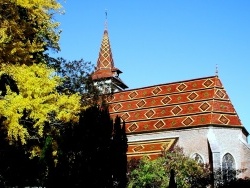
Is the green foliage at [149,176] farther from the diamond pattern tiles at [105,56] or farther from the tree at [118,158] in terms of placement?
the diamond pattern tiles at [105,56]

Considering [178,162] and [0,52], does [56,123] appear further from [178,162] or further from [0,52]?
[178,162]

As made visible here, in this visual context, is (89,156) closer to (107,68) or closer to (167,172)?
(167,172)

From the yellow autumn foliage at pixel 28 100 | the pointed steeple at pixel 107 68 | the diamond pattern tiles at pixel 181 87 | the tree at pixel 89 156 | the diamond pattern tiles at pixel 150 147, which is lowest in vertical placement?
the tree at pixel 89 156

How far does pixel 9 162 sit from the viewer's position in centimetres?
1580

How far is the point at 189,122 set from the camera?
32.9 metres

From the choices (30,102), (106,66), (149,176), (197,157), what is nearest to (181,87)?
(197,157)

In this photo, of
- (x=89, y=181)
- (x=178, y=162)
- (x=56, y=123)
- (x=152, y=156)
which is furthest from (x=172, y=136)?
(x=89, y=181)

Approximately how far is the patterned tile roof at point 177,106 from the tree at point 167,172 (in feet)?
17.4

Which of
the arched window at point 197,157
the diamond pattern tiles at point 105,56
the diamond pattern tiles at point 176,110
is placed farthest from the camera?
the diamond pattern tiles at point 105,56

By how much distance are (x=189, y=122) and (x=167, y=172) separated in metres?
7.42

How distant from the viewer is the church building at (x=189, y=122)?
103 feet

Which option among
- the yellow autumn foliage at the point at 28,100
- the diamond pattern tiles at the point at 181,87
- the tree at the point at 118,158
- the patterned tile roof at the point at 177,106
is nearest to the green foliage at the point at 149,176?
the patterned tile roof at the point at 177,106

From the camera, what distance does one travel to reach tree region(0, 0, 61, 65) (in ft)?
43.8

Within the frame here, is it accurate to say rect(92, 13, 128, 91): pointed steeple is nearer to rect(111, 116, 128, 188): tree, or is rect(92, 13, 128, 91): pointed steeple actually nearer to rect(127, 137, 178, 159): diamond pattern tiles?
rect(127, 137, 178, 159): diamond pattern tiles
